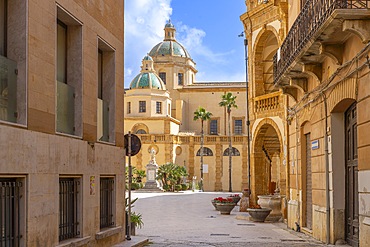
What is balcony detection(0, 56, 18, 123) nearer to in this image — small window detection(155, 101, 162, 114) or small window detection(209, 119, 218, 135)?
small window detection(155, 101, 162, 114)

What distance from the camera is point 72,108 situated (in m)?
12.3

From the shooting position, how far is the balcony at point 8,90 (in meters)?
9.38

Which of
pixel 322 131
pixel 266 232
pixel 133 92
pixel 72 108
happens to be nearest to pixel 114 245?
pixel 72 108

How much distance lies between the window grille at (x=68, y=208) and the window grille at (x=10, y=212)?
204 centimetres

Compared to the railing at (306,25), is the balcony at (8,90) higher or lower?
lower

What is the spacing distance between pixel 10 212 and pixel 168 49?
7990cm

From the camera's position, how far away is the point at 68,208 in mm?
12070

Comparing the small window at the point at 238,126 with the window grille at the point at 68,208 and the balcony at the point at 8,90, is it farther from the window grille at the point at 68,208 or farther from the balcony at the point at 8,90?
the balcony at the point at 8,90

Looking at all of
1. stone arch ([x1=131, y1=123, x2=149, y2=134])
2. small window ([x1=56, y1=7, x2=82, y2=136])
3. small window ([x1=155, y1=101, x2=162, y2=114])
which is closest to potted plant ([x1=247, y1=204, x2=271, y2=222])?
small window ([x1=56, y1=7, x2=82, y2=136])

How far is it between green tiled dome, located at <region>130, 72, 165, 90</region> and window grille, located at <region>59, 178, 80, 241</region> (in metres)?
66.0

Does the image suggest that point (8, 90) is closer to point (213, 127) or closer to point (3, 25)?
point (3, 25)

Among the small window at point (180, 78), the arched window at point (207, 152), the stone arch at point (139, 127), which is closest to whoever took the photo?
the stone arch at point (139, 127)

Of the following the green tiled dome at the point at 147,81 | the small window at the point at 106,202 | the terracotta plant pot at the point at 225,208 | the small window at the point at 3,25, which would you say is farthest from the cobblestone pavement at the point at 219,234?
the green tiled dome at the point at 147,81

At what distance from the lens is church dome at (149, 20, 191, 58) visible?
88500 mm
